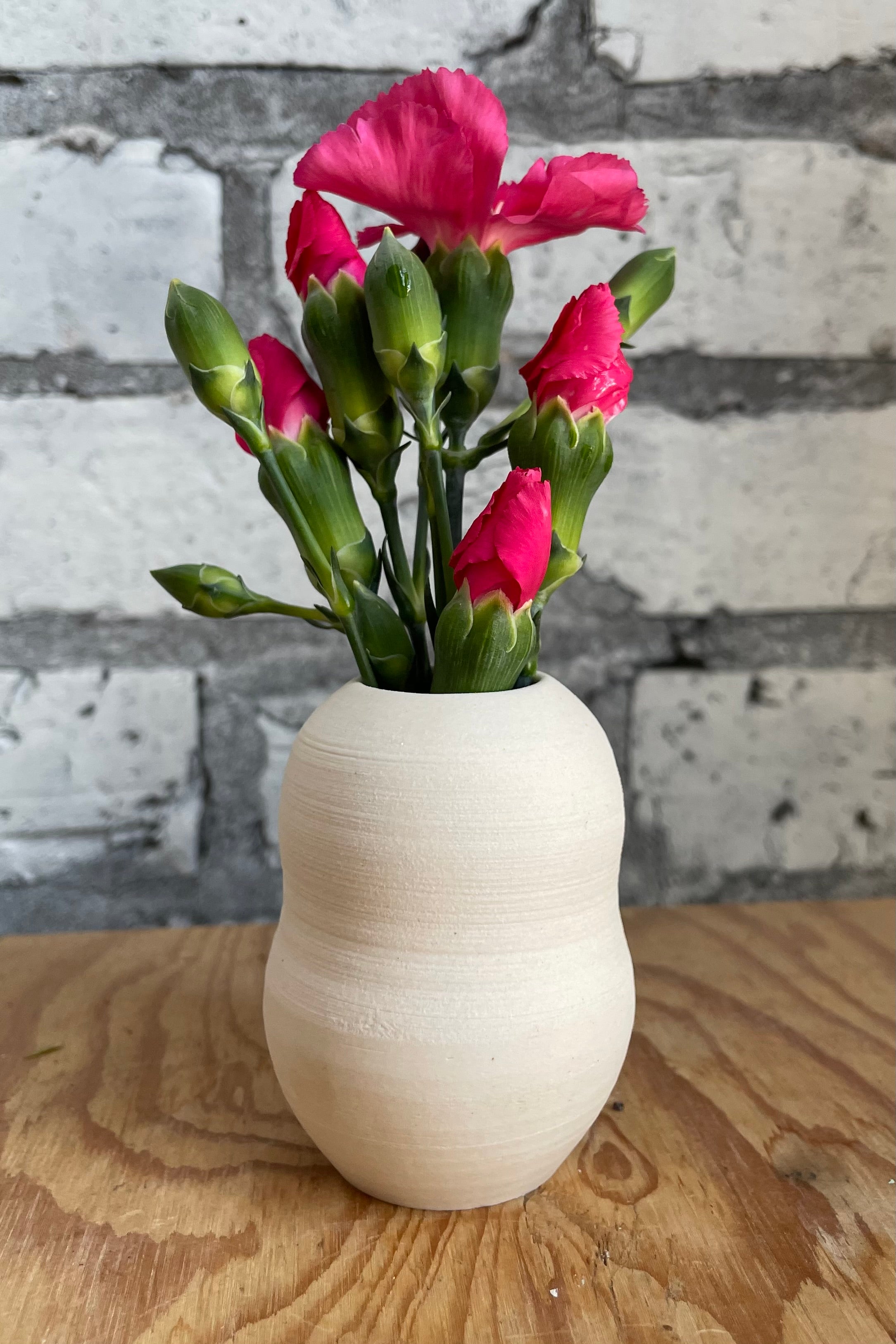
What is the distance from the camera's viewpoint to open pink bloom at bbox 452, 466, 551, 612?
326 millimetres

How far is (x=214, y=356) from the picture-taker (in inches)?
13.2

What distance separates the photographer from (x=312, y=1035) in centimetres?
34

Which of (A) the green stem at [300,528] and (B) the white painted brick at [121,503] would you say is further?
(B) the white painted brick at [121,503]

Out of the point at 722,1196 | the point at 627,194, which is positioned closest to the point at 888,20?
the point at 627,194

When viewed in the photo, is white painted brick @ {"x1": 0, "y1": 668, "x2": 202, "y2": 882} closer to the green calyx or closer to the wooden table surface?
the wooden table surface

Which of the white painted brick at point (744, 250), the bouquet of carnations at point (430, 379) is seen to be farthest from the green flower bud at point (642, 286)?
the white painted brick at point (744, 250)

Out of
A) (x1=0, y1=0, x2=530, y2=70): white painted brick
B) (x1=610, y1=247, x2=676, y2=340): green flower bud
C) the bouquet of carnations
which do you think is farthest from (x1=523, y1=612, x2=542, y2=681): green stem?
(x1=0, y1=0, x2=530, y2=70): white painted brick

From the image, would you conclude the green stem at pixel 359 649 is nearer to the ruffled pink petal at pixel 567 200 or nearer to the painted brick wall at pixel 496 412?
the ruffled pink petal at pixel 567 200

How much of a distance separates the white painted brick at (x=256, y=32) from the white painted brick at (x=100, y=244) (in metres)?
0.05

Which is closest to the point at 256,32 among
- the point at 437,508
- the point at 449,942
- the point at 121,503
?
the point at 121,503

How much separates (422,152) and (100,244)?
1.05 ft

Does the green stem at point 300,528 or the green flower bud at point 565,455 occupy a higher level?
the green flower bud at point 565,455

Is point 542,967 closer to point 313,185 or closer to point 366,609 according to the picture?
point 366,609

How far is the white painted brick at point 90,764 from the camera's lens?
0.62m
